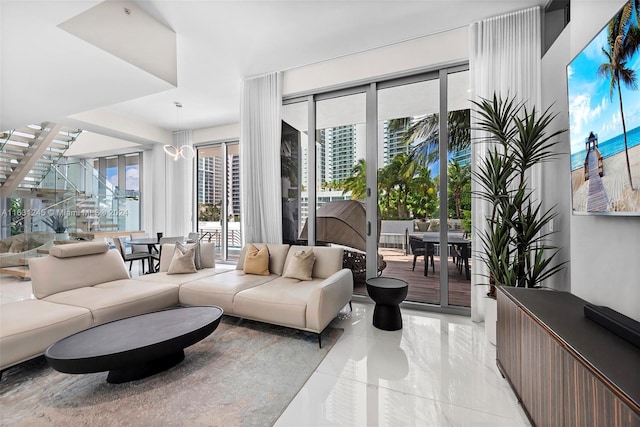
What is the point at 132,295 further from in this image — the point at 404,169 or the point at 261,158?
the point at 404,169

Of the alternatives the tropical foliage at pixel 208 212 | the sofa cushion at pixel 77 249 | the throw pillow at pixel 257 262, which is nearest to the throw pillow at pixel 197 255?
the throw pillow at pixel 257 262

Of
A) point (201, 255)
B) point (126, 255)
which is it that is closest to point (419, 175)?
point (201, 255)

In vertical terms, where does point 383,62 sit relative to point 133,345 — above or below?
above

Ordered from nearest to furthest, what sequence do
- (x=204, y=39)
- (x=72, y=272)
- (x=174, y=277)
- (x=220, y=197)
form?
(x=72, y=272)
(x=204, y=39)
(x=174, y=277)
(x=220, y=197)

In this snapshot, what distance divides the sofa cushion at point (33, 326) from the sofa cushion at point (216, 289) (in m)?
0.85

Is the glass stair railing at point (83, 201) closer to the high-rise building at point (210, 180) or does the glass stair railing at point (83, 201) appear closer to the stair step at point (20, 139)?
the stair step at point (20, 139)

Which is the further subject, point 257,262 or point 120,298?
point 257,262

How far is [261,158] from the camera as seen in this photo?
407 cm

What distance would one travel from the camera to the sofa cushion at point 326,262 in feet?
10.4

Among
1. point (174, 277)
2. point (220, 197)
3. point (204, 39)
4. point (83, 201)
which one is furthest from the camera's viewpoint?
point (220, 197)

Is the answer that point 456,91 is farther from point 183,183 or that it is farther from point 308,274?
point 183,183

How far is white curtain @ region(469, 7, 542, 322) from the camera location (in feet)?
8.77

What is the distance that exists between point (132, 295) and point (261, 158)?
237cm

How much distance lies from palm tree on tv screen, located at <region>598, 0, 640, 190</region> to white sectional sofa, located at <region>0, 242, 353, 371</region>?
2199 millimetres
